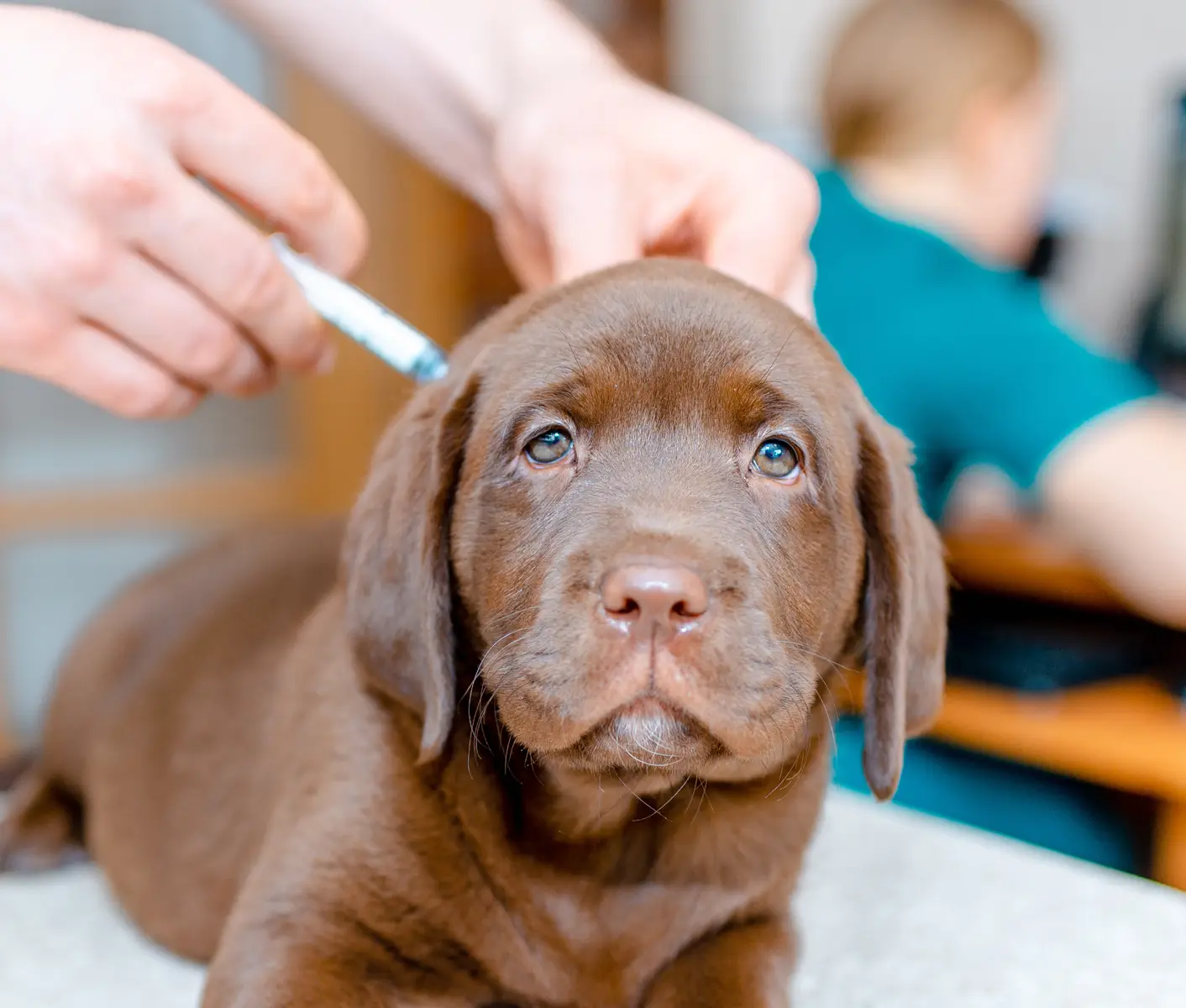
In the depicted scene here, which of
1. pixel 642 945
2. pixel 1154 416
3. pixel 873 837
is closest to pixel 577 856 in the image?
pixel 642 945

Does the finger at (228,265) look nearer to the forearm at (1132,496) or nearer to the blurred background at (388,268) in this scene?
the forearm at (1132,496)

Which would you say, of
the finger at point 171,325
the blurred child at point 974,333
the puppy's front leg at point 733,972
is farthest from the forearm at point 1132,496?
the finger at point 171,325

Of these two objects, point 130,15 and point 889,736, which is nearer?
point 889,736

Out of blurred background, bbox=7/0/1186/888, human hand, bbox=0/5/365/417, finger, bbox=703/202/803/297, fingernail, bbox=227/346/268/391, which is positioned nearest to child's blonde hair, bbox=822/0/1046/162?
blurred background, bbox=7/0/1186/888

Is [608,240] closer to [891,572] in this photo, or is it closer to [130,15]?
[891,572]

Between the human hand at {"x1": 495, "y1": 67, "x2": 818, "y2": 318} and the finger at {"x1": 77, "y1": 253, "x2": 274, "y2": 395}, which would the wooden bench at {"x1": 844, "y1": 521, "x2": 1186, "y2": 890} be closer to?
the human hand at {"x1": 495, "y1": 67, "x2": 818, "y2": 318}

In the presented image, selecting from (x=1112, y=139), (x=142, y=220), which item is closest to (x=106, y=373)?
(x=142, y=220)

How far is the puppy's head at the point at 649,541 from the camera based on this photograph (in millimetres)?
988

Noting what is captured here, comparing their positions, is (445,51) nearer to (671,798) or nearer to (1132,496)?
(671,798)

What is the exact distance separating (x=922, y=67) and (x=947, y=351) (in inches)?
29.9

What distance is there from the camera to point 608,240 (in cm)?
138

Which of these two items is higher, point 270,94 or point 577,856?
point 577,856

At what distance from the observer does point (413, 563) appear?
3.80 ft

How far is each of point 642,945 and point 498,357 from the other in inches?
21.3
